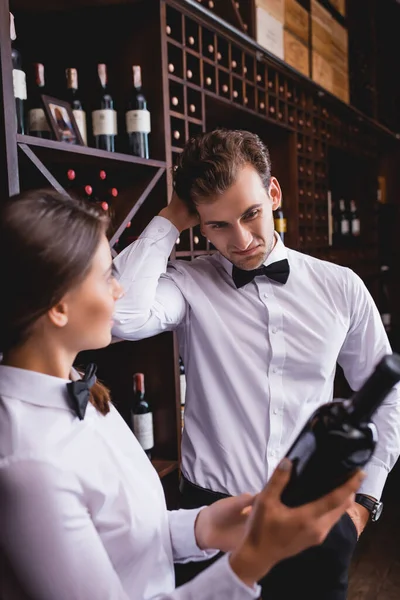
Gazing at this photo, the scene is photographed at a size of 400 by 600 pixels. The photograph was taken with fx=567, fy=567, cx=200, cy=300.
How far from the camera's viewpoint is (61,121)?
1.97m

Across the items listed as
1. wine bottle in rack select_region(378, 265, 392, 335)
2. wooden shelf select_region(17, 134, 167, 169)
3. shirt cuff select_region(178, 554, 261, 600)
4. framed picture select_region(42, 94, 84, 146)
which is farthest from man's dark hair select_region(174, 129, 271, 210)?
wine bottle in rack select_region(378, 265, 392, 335)

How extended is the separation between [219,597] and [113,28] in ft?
7.15

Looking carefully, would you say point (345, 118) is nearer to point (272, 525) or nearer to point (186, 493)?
point (186, 493)

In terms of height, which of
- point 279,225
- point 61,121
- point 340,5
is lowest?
point 279,225

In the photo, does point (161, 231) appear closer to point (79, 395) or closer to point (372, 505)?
point (79, 395)

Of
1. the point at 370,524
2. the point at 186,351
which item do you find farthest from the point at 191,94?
the point at 370,524

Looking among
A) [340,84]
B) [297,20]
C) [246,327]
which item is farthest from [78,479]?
[340,84]

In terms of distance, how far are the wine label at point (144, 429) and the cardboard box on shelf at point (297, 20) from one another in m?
2.35

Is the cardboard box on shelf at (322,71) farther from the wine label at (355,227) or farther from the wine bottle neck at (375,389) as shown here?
the wine bottle neck at (375,389)

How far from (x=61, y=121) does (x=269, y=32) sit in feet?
5.30

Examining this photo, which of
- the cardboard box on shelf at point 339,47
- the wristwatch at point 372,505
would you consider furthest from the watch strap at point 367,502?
the cardboard box on shelf at point 339,47

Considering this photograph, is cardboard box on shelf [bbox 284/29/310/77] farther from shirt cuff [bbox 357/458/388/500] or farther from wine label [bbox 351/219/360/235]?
shirt cuff [bbox 357/458/388/500]

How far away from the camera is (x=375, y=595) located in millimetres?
2723

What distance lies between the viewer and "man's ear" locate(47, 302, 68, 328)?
3.09ft
